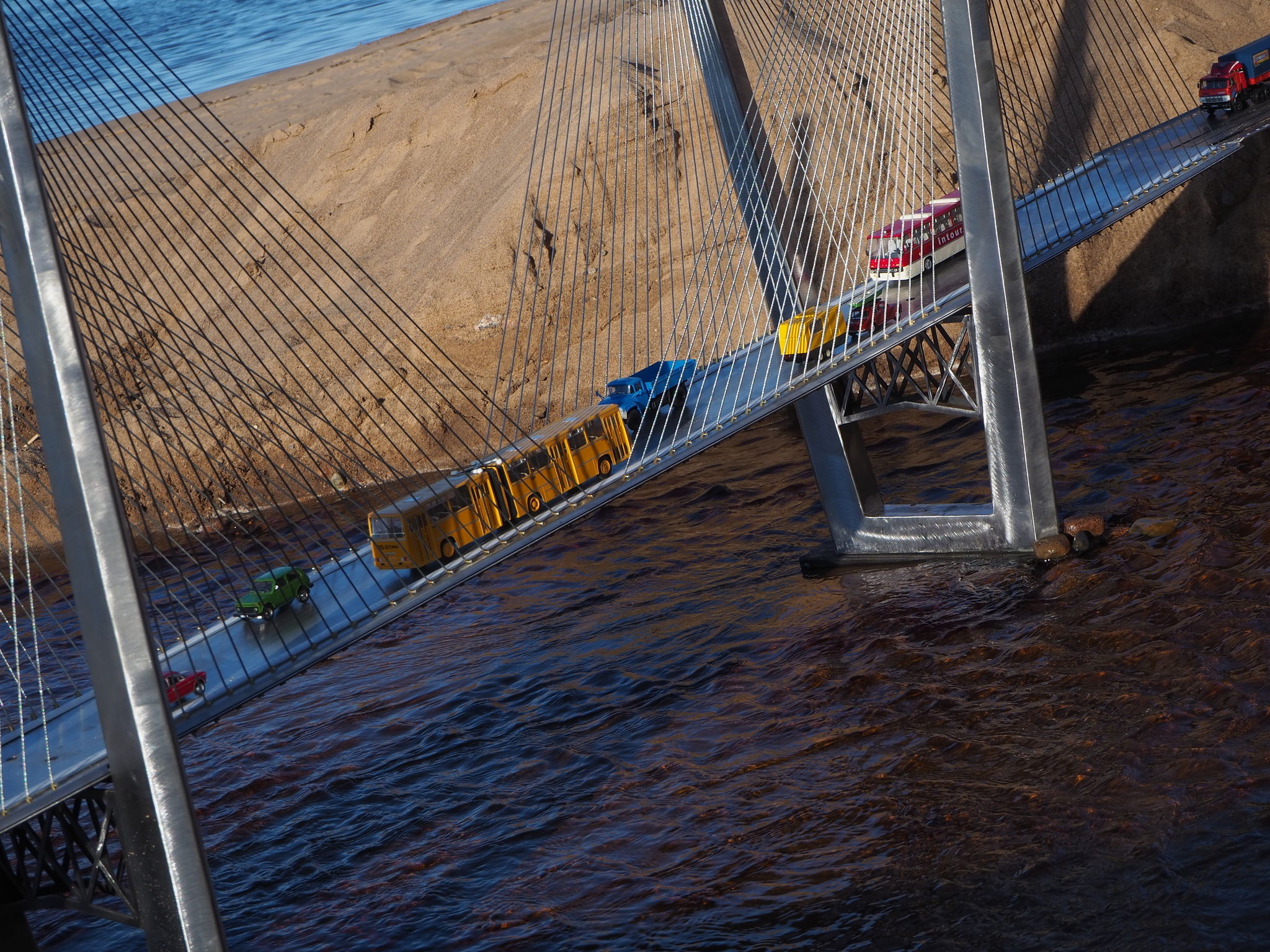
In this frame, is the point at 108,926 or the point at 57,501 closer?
the point at 57,501

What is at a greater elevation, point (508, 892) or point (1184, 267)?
point (1184, 267)

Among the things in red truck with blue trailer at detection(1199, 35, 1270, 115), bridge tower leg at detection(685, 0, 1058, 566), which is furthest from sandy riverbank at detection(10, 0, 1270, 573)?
bridge tower leg at detection(685, 0, 1058, 566)

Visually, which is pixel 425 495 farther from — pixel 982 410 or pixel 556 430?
pixel 982 410

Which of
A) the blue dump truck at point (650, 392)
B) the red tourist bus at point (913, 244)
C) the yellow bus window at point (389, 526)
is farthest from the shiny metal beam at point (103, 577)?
the red tourist bus at point (913, 244)

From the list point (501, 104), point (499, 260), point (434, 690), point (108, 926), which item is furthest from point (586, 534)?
point (501, 104)

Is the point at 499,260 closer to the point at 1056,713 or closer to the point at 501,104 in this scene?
the point at 501,104

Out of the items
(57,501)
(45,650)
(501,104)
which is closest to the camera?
(57,501)

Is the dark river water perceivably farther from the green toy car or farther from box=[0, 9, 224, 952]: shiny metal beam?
the green toy car
